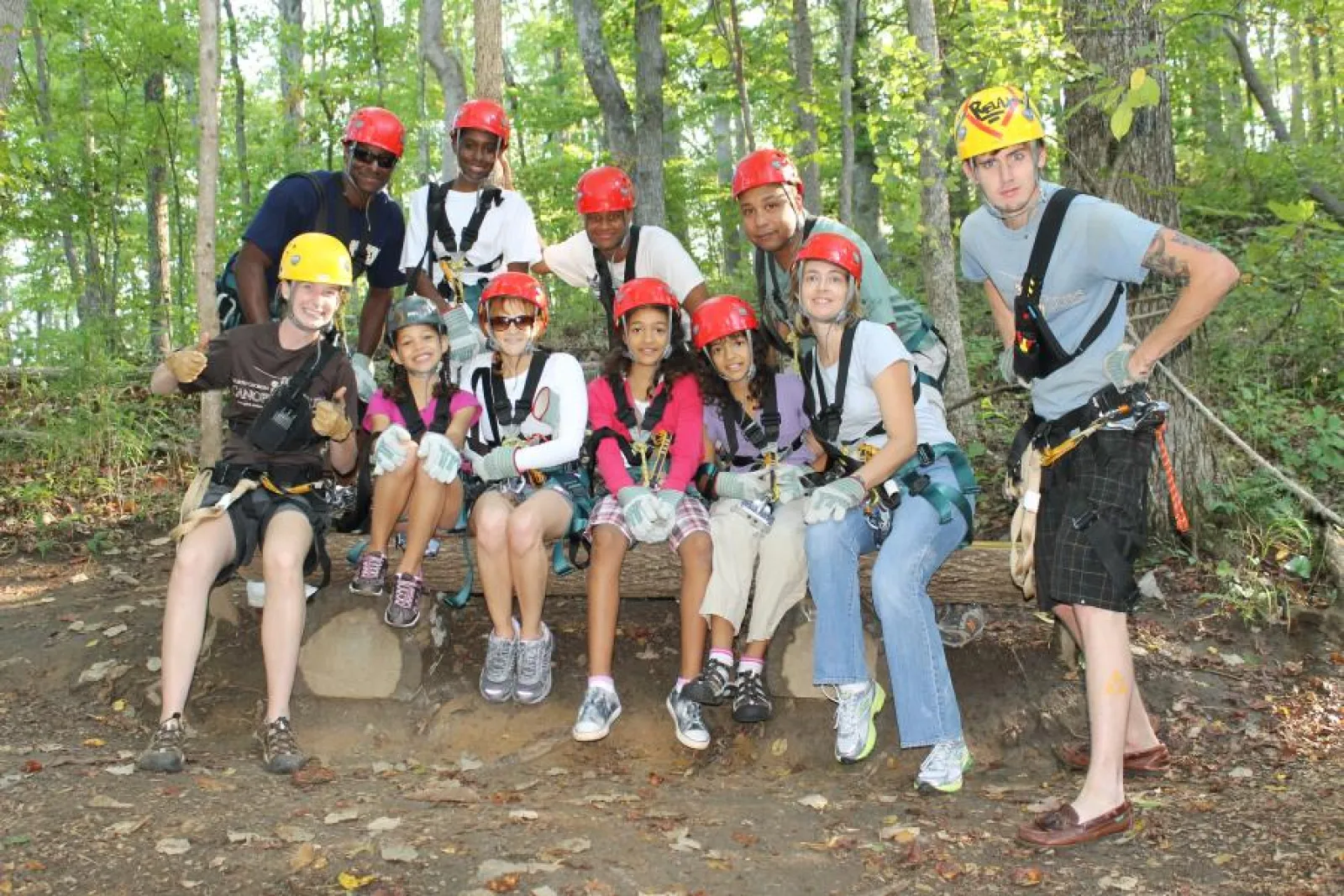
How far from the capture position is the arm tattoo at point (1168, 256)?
12.2 feet

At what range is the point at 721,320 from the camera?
5160 mm

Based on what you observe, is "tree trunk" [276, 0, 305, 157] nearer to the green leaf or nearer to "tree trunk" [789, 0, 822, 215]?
"tree trunk" [789, 0, 822, 215]

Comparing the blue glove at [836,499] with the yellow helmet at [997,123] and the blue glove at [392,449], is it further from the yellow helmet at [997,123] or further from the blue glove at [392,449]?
the blue glove at [392,449]

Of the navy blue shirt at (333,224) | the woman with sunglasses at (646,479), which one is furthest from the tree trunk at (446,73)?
the woman with sunglasses at (646,479)

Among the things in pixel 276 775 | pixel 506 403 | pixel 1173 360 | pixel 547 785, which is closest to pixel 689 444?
pixel 506 403

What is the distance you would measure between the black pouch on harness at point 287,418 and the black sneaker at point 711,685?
2324 millimetres

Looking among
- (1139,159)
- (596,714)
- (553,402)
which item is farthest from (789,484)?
(1139,159)

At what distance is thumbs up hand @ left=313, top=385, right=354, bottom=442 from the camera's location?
5.05m

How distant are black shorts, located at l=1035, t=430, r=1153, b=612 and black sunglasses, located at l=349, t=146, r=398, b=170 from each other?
4.14 meters

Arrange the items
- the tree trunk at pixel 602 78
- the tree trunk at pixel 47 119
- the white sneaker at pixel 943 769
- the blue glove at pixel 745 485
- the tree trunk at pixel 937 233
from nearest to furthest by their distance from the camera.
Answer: the white sneaker at pixel 943 769 → the blue glove at pixel 745 485 → the tree trunk at pixel 937 233 → the tree trunk at pixel 602 78 → the tree trunk at pixel 47 119

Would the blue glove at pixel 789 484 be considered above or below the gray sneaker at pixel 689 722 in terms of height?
above

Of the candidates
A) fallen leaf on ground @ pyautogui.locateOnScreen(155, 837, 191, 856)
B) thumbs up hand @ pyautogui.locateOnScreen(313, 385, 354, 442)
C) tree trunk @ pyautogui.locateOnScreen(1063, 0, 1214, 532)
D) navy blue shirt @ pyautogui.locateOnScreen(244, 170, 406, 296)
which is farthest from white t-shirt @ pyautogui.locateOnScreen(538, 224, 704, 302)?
fallen leaf on ground @ pyautogui.locateOnScreen(155, 837, 191, 856)

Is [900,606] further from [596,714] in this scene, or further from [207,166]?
[207,166]

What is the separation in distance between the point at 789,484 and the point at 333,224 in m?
3.12
